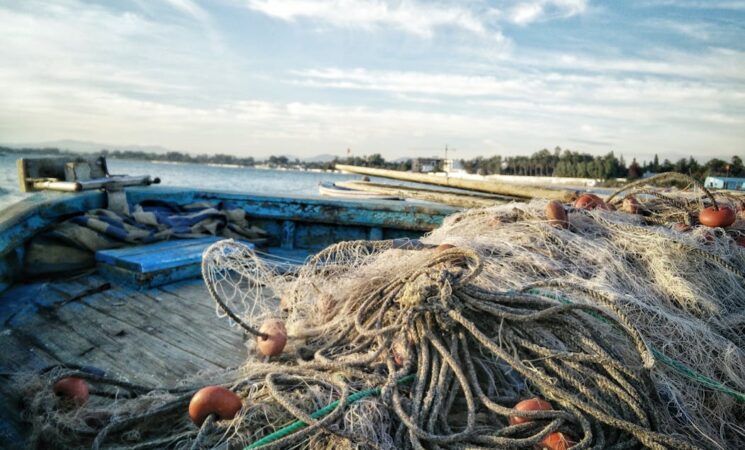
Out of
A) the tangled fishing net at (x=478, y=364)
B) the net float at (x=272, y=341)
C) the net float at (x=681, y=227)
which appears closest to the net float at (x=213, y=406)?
the tangled fishing net at (x=478, y=364)

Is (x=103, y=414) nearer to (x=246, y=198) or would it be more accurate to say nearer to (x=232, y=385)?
(x=232, y=385)

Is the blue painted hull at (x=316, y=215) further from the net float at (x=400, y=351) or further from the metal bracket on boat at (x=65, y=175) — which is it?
the net float at (x=400, y=351)

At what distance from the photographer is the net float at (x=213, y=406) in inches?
65.3

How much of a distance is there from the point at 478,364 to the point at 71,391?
173 cm

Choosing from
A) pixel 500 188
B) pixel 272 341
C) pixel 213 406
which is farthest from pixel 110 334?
pixel 500 188

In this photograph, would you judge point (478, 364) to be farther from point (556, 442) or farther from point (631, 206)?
point (631, 206)

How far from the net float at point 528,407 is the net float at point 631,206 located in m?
2.37

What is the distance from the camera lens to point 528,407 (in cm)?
165

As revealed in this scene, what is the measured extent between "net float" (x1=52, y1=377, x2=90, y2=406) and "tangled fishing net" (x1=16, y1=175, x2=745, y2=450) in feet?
0.13

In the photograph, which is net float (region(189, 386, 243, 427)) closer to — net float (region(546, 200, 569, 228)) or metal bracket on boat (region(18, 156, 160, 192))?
net float (region(546, 200, 569, 228))

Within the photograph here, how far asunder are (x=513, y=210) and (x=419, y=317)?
1.58 m

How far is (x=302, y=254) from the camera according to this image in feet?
16.1

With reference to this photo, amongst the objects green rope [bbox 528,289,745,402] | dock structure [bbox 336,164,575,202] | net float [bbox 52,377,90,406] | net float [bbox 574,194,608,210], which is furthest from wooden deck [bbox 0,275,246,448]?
dock structure [bbox 336,164,575,202]

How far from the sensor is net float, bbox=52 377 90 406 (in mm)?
1889
